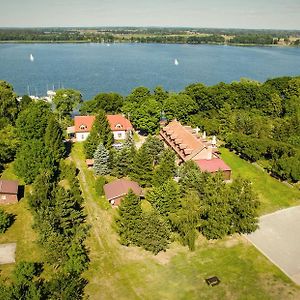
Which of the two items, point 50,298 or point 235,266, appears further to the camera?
point 235,266

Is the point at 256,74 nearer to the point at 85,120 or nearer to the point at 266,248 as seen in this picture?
the point at 85,120

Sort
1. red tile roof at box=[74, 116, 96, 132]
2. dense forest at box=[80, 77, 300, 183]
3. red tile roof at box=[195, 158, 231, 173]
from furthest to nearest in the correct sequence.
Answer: red tile roof at box=[74, 116, 96, 132], dense forest at box=[80, 77, 300, 183], red tile roof at box=[195, 158, 231, 173]

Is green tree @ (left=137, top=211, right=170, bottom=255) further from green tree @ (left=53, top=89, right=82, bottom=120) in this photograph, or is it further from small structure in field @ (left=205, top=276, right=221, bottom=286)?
green tree @ (left=53, top=89, right=82, bottom=120)

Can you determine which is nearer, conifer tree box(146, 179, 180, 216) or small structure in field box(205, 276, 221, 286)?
small structure in field box(205, 276, 221, 286)

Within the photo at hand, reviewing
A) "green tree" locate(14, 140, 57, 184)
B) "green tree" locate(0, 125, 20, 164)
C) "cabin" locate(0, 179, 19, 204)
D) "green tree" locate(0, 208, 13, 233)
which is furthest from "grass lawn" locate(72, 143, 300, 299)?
"green tree" locate(0, 125, 20, 164)

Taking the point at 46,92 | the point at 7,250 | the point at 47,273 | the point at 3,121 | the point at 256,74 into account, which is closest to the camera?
the point at 47,273

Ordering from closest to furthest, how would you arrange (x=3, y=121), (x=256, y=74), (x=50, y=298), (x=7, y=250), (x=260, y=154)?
1. (x=50, y=298)
2. (x=7, y=250)
3. (x=260, y=154)
4. (x=3, y=121)
5. (x=256, y=74)

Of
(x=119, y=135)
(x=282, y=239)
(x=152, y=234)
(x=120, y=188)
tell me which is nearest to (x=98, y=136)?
(x=119, y=135)

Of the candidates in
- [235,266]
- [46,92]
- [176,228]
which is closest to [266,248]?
[235,266]
